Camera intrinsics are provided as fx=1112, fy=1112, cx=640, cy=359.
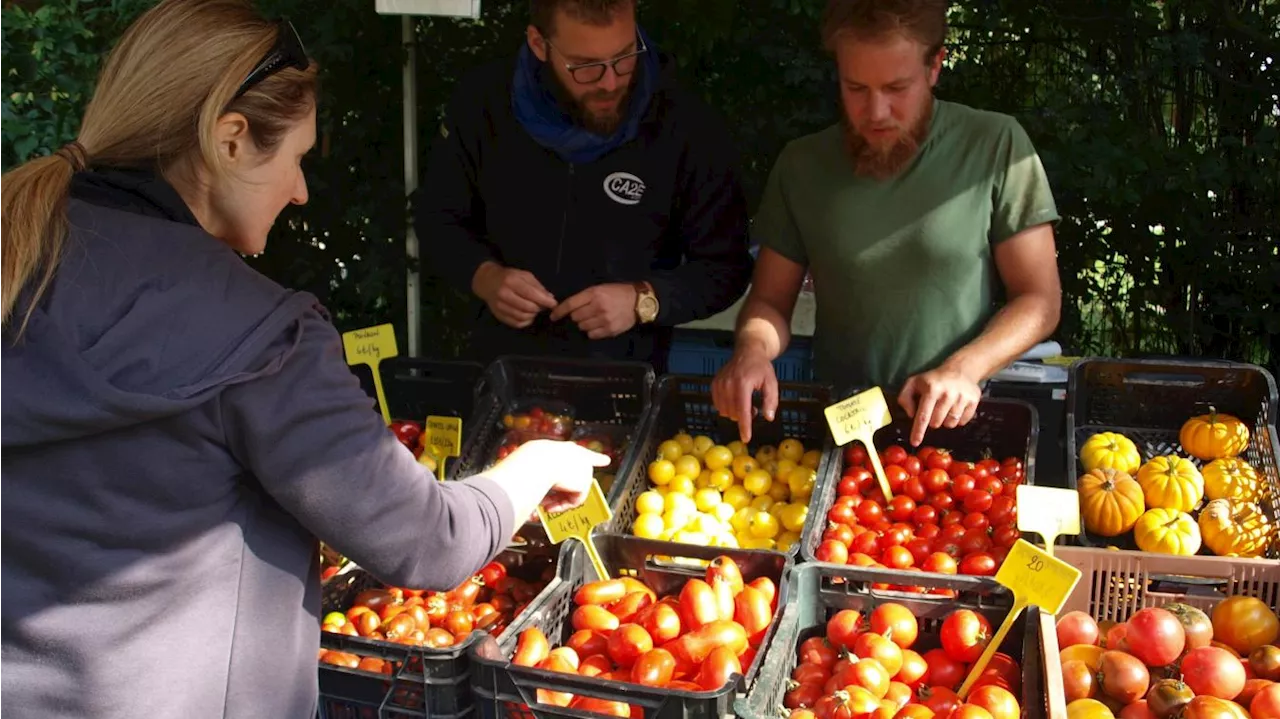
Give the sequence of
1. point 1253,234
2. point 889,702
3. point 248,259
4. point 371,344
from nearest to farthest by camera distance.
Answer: point 889,702, point 371,344, point 1253,234, point 248,259

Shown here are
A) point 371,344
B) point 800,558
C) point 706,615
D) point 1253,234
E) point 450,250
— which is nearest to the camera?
point 706,615

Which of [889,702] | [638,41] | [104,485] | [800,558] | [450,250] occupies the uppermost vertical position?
[638,41]

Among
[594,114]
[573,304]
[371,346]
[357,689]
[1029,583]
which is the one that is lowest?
[357,689]

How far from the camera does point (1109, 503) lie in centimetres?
245

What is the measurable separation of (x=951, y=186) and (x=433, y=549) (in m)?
1.79

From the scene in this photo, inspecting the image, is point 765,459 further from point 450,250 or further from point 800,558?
point 450,250

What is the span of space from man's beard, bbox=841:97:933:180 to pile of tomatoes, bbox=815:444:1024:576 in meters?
0.70

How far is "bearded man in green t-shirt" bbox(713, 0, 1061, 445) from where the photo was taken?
262cm

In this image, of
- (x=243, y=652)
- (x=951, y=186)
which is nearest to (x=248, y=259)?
(x=951, y=186)

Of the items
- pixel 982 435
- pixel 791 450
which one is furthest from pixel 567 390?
pixel 982 435

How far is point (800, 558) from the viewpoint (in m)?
2.38

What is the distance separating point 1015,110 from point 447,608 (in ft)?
10.7

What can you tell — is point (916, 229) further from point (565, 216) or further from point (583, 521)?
point (583, 521)

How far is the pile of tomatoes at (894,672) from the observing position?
1.86m
